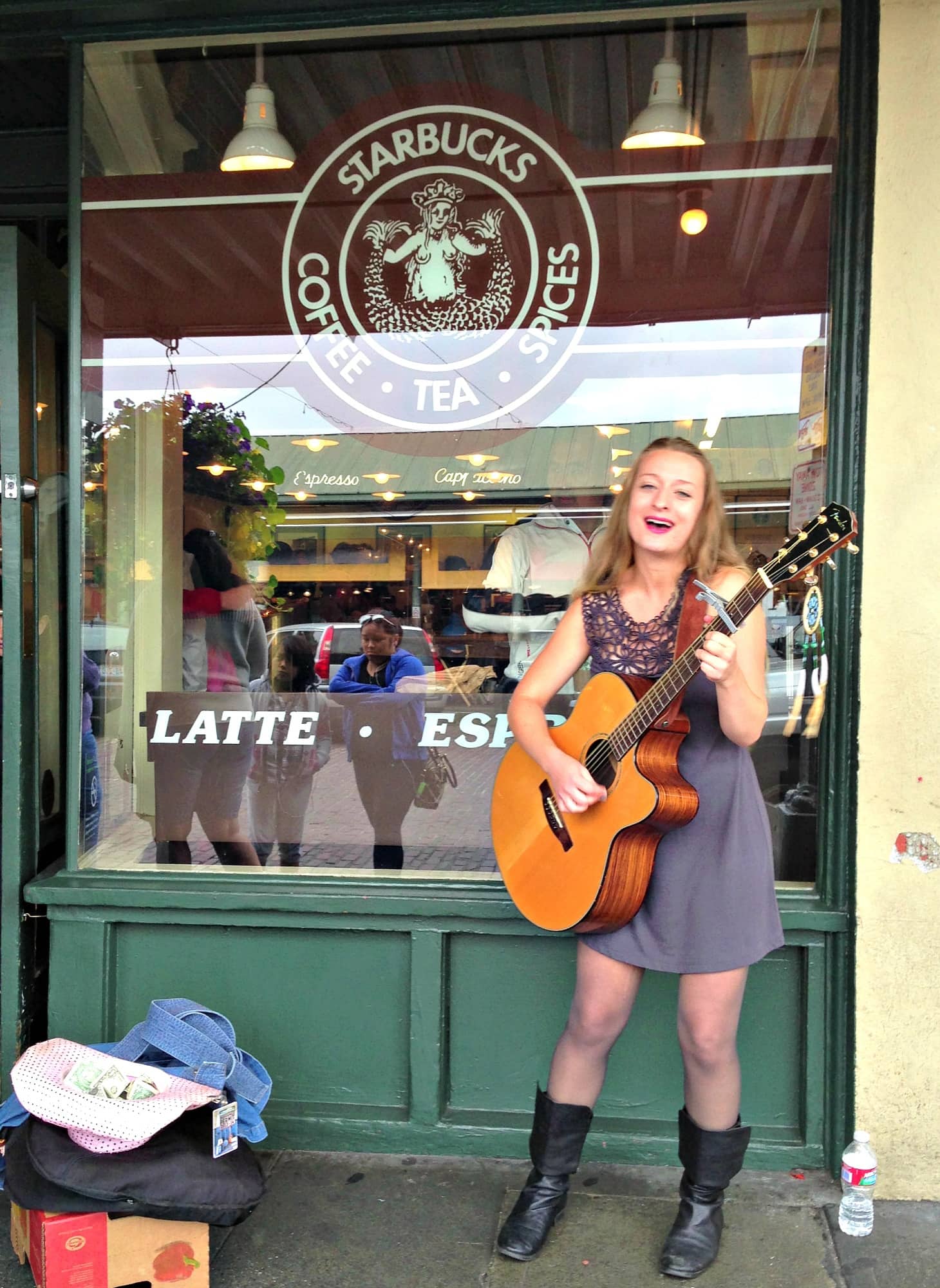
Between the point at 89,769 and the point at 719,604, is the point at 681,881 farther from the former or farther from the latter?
the point at 89,769

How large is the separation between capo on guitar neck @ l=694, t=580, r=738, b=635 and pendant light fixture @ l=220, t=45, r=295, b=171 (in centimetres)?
213

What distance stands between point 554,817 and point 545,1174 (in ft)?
2.85

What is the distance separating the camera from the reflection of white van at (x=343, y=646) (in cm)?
337

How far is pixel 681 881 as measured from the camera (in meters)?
2.38

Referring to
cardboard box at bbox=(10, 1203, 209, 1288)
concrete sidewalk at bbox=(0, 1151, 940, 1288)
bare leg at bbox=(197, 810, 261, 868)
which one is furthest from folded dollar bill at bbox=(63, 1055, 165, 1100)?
bare leg at bbox=(197, 810, 261, 868)

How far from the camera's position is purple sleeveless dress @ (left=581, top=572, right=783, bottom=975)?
236cm

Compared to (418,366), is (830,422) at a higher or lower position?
lower

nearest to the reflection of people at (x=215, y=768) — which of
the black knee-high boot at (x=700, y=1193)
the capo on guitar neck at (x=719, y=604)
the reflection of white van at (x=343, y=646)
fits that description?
the reflection of white van at (x=343, y=646)

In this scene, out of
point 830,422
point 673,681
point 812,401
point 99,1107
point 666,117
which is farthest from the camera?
point 666,117

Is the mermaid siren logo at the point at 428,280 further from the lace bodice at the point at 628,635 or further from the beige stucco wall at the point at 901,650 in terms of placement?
the lace bodice at the point at 628,635

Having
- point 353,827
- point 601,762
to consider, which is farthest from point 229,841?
point 601,762

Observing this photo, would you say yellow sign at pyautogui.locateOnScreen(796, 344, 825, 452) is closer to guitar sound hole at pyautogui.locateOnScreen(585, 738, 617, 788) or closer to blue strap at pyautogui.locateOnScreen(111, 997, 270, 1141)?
guitar sound hole at pyautogui.locateOnScreen(585, 738, 617, 788)

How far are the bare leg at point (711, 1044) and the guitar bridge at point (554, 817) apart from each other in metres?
0.40

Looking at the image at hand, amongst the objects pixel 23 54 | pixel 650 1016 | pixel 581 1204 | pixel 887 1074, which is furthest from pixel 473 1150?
pixel 23 54
